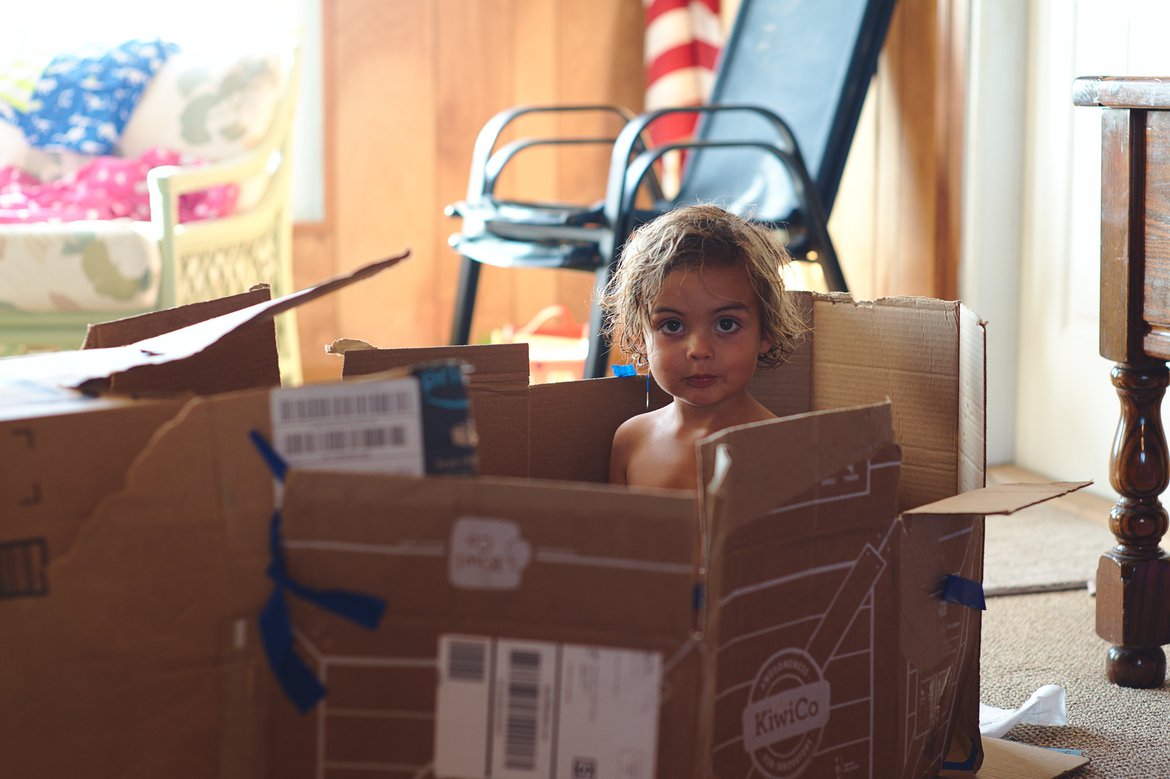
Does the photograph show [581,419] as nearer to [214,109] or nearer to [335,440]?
[335,440]

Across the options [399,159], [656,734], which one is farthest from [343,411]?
[399,159]

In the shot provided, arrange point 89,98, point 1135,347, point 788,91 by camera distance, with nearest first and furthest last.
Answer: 1. point 1135,347
2. point 788,91
3. point 89,98

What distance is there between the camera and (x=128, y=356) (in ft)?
2.98

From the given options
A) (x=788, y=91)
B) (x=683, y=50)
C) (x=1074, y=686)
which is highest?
(x=683, y=50)

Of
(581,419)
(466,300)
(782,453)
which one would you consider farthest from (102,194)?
(782,453)

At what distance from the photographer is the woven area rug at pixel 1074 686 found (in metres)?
1.18

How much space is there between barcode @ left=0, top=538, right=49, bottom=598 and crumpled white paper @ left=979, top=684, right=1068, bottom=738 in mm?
890

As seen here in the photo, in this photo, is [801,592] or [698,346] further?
[698,346]

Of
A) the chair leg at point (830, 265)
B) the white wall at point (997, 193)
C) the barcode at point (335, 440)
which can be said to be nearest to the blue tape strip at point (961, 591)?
the barcode at point (335, 440)

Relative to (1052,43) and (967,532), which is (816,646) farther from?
(1052,43)

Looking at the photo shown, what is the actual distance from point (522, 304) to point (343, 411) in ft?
8.87

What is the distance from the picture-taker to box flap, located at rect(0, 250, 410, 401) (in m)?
0.84

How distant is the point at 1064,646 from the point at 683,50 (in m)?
2.02

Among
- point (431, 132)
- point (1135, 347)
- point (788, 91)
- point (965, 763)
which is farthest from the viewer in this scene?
point (431, 132)
